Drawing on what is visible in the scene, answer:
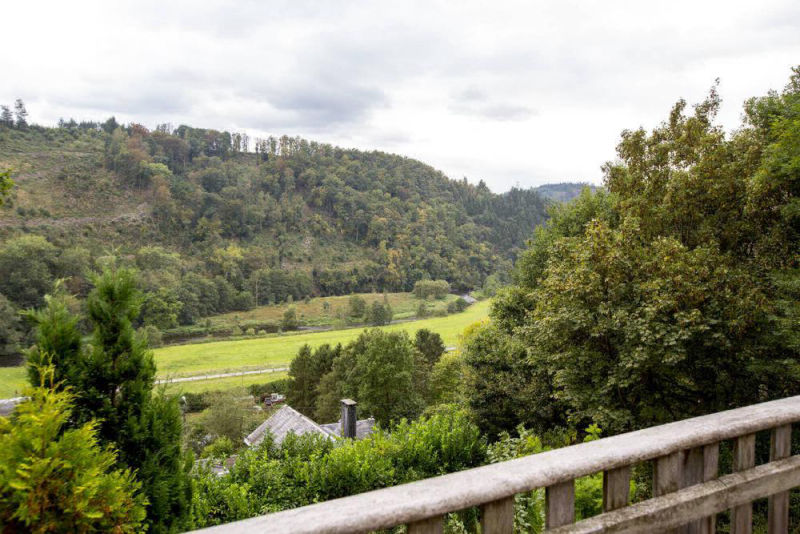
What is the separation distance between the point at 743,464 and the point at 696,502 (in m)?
0.27

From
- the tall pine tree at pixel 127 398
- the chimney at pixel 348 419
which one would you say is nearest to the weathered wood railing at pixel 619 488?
the tall pine tree at pixel 127 398

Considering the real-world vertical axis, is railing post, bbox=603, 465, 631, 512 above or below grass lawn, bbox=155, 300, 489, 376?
above

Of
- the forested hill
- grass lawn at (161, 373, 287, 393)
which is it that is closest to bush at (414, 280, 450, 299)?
the forested hill

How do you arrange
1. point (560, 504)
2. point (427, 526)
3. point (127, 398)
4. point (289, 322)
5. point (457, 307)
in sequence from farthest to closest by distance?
point (457, 307)
point (289, 322)
point (127, 398)
point (560, 504)
point (427, 526)

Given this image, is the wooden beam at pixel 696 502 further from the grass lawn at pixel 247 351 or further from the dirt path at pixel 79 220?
the dirt path at pixel 79 220

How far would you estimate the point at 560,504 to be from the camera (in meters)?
1.17

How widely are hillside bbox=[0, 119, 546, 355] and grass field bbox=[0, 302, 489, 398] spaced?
7058 millimetres

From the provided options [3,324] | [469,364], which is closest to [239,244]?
[3,324]

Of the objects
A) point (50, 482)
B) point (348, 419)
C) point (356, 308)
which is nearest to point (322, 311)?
point (356, 308)

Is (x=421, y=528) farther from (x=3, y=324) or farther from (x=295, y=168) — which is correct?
(x=295, y=168)

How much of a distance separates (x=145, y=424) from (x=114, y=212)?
3867 inches

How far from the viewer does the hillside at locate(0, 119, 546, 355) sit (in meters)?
74.0

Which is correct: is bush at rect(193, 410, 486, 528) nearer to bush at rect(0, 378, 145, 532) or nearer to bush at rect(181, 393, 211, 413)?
bush at rect(0, 378, 145, 532)

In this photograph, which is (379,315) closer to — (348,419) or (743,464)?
(348,419)
